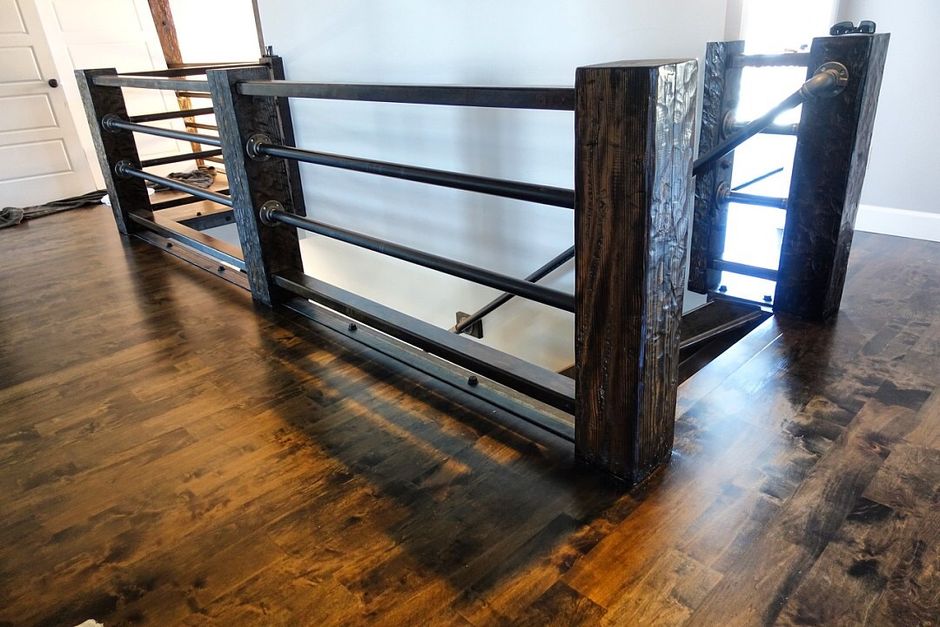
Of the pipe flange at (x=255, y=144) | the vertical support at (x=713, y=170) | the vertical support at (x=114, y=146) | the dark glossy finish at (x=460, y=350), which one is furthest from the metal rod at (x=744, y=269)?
the vertical support at (x=114, y=146)

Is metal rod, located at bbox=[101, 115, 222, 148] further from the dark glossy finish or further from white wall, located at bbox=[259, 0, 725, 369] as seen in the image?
white wall, located at bbox=[259, 0, 725, 369]

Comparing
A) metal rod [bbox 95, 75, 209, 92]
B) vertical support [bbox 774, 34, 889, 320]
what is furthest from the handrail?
vertical support [bbox 774, 34, 889, 320]

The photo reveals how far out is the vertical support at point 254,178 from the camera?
7.04 ft

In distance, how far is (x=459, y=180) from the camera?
1479 millimetres

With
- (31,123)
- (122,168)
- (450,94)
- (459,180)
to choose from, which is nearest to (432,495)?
(459,180)

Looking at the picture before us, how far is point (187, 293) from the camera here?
8.54 ft

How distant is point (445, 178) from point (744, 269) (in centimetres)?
149

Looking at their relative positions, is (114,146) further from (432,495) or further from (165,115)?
(432,495)

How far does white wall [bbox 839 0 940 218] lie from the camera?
314 cm

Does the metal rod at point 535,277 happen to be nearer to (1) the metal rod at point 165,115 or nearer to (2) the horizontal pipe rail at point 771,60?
(2) the horizontal pipe rail at point 771,60

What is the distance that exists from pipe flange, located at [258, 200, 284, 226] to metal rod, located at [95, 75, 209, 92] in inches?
17.2

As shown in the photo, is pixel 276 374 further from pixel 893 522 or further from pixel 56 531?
pixel 893 522

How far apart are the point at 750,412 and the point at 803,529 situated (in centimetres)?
44

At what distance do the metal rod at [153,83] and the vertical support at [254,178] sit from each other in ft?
0.21
